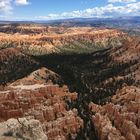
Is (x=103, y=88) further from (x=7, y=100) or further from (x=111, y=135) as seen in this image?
(x=111, y=135)

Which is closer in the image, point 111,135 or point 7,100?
point 111,135

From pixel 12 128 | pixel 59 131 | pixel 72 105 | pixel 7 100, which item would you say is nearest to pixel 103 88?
pixel 72 105

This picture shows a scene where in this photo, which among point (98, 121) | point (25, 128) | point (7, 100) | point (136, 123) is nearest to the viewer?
point (25, 128)

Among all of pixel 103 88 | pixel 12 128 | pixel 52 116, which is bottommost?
pixel 103 88

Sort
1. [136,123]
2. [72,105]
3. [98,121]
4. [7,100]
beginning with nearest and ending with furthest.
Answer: [136,123] < [98,121] < [7,100] < [72,105]

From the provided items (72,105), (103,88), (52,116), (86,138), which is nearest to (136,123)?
(86,138)

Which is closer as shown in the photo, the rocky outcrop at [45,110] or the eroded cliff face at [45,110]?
the eroded cliff face at [45,110]

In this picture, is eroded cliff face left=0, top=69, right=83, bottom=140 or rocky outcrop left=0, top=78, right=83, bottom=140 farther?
rocky outcrop left=0, top=78, right=83, bottom=140

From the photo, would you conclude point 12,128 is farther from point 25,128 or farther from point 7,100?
point 7,100

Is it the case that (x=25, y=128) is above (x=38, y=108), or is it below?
above
